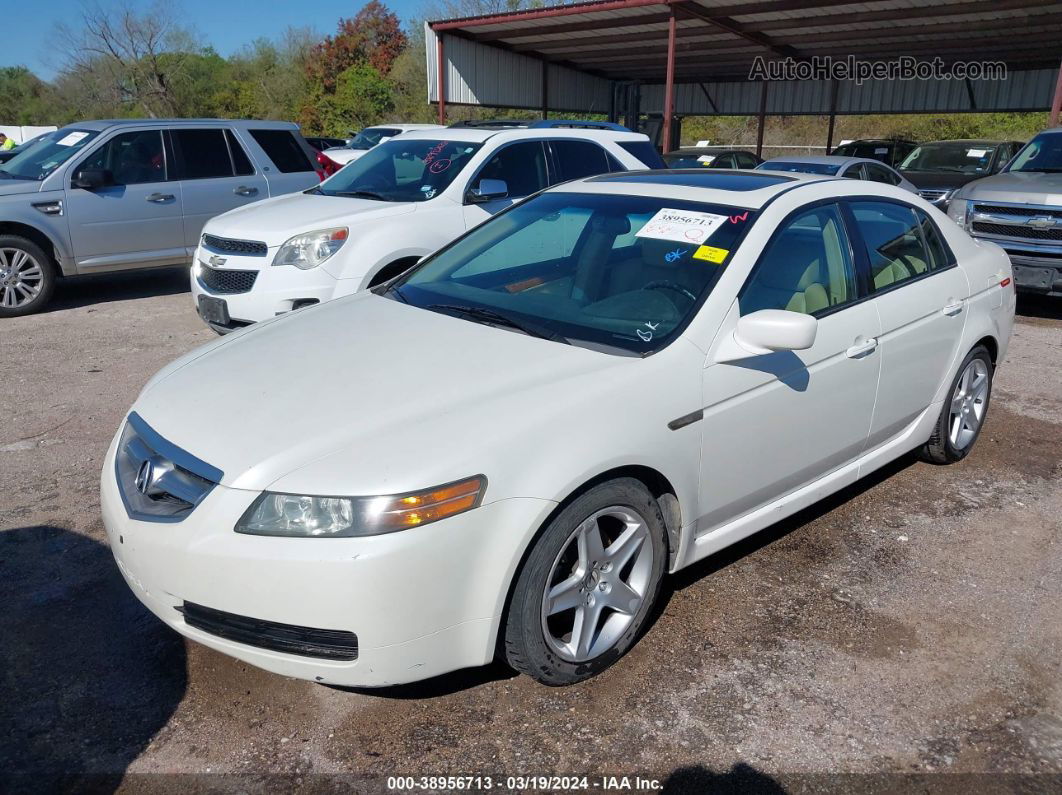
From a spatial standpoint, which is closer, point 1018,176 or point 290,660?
point 290,660

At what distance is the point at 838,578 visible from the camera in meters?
3.70

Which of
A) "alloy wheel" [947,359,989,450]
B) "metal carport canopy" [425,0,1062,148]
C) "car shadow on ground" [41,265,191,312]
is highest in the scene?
"metal carport canopy" [425,0,1062,148]

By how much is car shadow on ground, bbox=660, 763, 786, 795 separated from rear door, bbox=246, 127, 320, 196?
8.52 meters

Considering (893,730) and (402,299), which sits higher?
(402,299)

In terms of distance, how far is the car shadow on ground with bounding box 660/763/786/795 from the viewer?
2492 mm

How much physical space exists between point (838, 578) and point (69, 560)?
335cm

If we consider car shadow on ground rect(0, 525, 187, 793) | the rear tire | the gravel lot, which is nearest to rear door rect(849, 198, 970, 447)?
the rear tire

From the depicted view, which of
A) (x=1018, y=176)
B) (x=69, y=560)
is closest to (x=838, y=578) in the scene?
(x=69, y=560)

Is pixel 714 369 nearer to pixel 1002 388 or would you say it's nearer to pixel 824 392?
pixel 824 392

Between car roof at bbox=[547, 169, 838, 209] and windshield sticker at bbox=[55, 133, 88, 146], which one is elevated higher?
car roof at bbox=[547, 169, 838, 209]

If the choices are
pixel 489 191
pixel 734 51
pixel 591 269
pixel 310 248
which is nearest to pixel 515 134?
pixel 489 191

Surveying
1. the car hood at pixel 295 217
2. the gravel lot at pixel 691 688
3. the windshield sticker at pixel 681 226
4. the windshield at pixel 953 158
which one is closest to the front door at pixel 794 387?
the windshield sticker at pixel 681 226

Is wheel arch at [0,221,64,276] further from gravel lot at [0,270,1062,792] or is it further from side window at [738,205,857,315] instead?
side window at [738,205,857,315]

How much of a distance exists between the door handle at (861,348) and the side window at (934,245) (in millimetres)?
973
